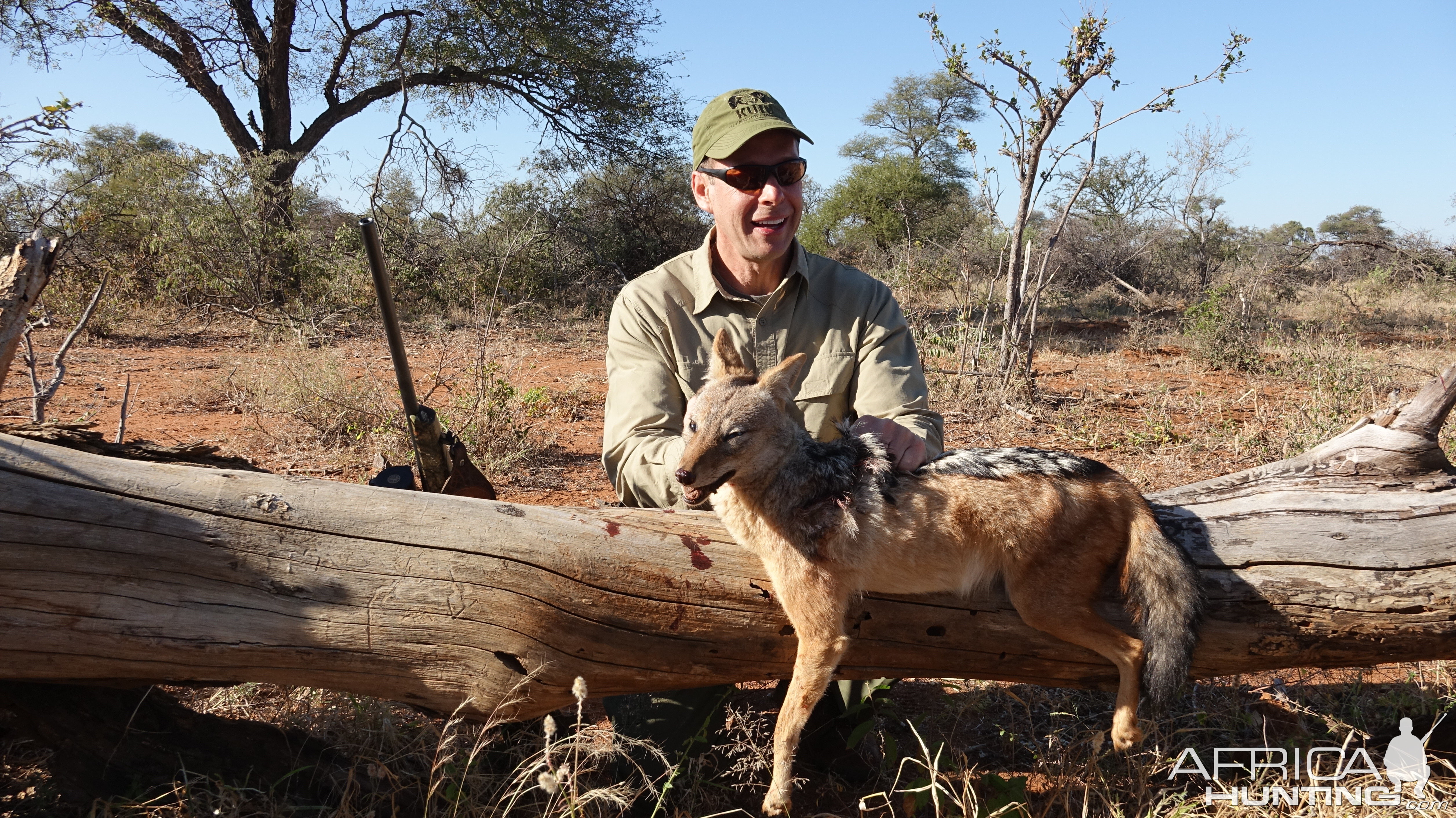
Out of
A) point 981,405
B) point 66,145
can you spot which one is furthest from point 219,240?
point 981,405

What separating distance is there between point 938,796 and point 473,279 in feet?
37.4

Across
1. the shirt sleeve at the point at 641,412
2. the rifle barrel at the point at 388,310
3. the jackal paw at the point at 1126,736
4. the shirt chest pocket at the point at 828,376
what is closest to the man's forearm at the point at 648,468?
the shirt sleeve at the point at 641,412

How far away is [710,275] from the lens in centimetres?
390

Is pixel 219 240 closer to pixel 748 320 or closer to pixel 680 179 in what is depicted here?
pixel 680 179

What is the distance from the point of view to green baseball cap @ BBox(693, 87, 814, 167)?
3.64 meters

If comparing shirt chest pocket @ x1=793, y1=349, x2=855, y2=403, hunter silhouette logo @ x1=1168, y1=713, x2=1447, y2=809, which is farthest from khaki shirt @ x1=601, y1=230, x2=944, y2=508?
hunter silhouette logo @ x1=1168, y1=713, x2=1447, y2=809

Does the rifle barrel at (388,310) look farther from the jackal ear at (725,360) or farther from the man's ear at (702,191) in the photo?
the jackal ear at (725,360)

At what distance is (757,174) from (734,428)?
132 centimetres

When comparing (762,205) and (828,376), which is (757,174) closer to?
(762,205)

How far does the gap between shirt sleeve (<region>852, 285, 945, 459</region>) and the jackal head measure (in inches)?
24.7

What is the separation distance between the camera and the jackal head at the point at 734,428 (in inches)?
112

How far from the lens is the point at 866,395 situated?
380 cm

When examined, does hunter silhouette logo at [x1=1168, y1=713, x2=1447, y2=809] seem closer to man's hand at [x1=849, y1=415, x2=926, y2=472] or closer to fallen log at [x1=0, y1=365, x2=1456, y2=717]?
fallen log at [x1=0, y1=365, x2=1456, y2=717]

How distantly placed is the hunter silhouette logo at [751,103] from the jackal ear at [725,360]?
1104 millimetres
